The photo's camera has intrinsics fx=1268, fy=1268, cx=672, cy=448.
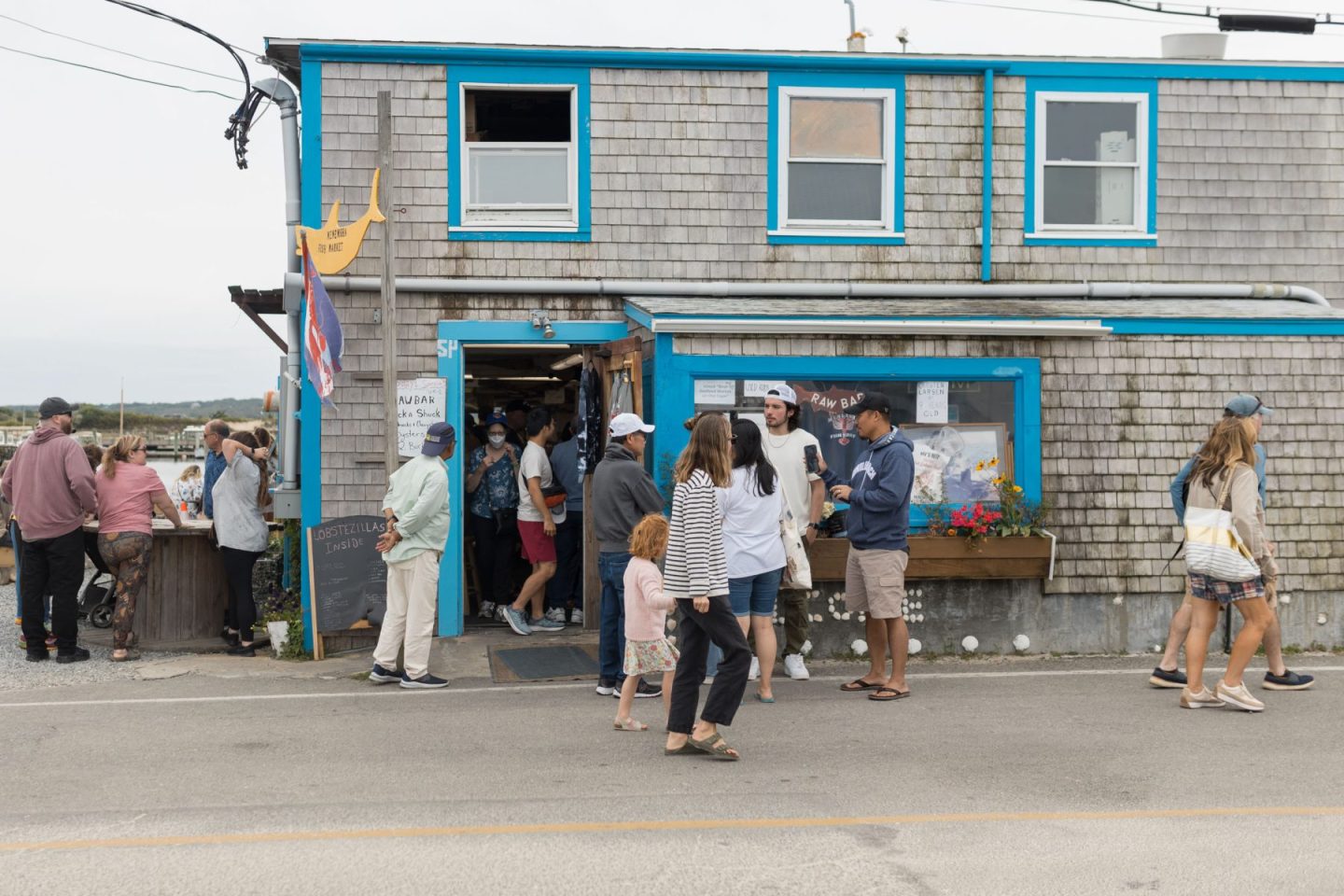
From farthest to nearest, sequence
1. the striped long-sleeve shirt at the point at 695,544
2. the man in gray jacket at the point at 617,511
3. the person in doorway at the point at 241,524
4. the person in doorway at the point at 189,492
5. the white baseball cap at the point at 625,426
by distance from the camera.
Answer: the person in doorway at the point at 189,492 < the person in doorway at the point at 241,524 < the white baseball cap at the point at 625,426 < the man in gray jacket at the point at 617,511 < the striped long-sleeve shirt at the point at 695,544

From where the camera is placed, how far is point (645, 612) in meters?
7.42

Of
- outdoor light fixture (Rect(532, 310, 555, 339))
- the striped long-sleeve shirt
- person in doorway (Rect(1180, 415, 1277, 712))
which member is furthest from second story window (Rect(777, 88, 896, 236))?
the striped long-sleeve shirt

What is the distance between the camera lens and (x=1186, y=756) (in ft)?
22.9

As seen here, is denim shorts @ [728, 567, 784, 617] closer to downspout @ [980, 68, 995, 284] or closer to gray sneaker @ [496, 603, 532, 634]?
gray sneaker @ [496, 603, 532, 634]

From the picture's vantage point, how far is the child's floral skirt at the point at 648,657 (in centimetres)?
741

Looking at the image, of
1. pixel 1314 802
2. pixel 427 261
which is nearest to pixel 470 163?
pixel 427 261

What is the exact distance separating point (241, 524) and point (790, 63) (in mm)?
6151

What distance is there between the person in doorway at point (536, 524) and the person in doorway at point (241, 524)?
213 centimetres

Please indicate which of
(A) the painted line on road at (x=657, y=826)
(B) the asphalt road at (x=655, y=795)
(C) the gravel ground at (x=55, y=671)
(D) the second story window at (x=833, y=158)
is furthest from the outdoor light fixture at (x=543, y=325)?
(A) the painted line on road at (x=657, y=826)

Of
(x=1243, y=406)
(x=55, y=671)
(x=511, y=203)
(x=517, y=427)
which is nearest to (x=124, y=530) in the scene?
(x=55, y=671)

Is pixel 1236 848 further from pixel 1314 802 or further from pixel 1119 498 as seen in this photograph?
pixel 1119 498

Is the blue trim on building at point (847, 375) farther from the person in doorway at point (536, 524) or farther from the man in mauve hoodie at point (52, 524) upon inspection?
the man in mauve hoodie at point (52, 524)

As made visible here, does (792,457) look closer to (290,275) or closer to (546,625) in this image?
(546,625)

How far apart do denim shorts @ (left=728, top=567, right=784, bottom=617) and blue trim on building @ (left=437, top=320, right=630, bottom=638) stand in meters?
3.55
